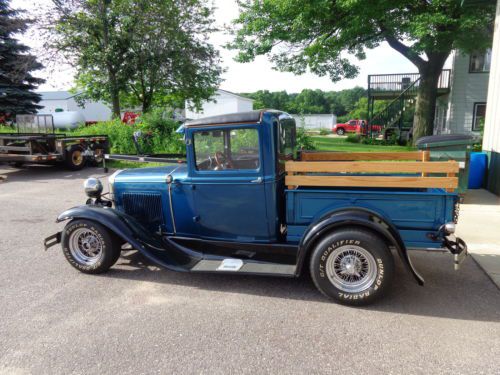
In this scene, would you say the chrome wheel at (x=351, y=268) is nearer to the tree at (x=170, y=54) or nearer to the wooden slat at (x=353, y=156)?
the wooden slat at (x=353, y=156)

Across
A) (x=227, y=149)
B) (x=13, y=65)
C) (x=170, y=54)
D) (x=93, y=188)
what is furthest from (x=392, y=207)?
(x=13, y=65)

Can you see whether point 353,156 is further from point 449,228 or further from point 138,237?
point 138,237

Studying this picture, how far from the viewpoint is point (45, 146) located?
11.7 metres

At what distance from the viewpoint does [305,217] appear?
371 centimetres

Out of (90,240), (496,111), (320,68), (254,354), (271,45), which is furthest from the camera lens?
(320,68)

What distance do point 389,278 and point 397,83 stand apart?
2043 cm

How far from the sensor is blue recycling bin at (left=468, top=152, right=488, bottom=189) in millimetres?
8453

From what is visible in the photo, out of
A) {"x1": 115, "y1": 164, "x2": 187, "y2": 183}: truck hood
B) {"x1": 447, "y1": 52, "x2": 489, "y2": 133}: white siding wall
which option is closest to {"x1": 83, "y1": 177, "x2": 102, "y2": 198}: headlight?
{"x1": 115, "y1": 164, "x2": 187, "y2": 183}: truck hood

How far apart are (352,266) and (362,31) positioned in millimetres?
13513

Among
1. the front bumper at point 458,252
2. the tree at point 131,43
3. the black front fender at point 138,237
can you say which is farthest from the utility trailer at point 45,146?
the front bumper at point 458,252

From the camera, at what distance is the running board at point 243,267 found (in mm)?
3586

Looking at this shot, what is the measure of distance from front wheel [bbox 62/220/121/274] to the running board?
1.10m

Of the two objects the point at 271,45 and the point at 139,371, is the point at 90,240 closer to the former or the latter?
the point at 139,371

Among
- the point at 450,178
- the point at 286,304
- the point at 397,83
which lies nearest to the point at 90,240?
the point at 286,304
